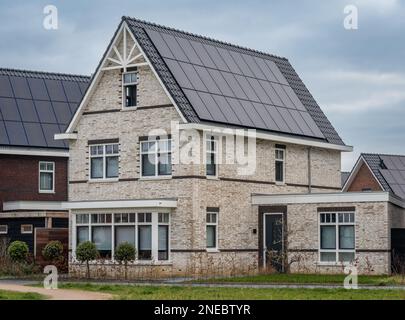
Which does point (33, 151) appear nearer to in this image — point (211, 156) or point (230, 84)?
point (230, 84)

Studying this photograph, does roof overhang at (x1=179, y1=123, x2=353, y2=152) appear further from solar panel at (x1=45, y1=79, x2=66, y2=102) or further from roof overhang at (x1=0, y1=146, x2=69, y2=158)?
solar panel at (x1=45, y1=79, x2=66, y2=102)

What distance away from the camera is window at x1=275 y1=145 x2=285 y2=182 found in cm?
4838

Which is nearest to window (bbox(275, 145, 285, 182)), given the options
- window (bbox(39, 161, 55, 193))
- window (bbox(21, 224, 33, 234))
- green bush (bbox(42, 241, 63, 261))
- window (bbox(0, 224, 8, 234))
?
green bush (bbox(42, 241, 63, 261))

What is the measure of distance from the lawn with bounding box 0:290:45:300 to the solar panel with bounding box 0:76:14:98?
24771mm

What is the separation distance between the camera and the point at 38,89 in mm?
56969

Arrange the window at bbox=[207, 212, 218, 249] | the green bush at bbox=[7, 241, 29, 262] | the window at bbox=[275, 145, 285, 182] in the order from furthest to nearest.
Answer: the window at bbox=[275, 145, 285, 182] → the green bush at bbox=[7, 241, 29, 262] → the window at bbox=[207, 212, 218, 249]

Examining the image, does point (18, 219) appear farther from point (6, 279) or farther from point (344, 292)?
point (344, 292)

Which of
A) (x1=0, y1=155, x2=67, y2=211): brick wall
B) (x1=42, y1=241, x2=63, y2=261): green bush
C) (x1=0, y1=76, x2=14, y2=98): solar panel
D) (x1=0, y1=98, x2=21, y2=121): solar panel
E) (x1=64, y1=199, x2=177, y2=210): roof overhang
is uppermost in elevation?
(x1=0, y1=76, x2=14, y2=98): solar panel

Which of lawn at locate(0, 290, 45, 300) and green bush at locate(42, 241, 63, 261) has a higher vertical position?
green bush at locate(42, 241, 63, 261)

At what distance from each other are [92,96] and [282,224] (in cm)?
1006

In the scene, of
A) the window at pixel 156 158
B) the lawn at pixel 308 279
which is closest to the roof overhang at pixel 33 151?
the window at pixel 156 158

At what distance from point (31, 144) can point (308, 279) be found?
64.3ft

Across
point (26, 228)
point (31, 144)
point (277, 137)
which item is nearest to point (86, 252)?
point (26, 228)

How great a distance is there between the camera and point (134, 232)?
43.9 metres
